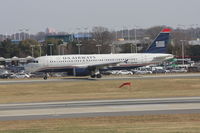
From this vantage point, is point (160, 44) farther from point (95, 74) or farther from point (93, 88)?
point (93, 88)

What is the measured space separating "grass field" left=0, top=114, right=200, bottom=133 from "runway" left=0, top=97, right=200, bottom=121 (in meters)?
1.63

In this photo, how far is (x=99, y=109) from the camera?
95.8 feet

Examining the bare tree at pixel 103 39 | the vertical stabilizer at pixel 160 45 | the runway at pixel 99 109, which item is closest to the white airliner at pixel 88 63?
the vertical stabilizer at pixel 160 45

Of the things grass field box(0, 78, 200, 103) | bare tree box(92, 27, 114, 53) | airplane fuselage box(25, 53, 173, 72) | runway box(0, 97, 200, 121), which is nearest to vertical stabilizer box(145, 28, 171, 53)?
airplane fuselage box(25, 53, 173, 72)

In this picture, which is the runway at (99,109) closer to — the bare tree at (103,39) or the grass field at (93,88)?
the grass field at (93,88)

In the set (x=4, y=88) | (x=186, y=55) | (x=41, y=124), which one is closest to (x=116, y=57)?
(x=4, y=88)

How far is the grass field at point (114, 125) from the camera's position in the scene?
2007 cm

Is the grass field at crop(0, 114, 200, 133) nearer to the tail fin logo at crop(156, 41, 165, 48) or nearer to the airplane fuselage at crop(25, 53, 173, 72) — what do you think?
the airplane fuselage at crop(25, 53, 173, 72)

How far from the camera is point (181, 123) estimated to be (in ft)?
74.0

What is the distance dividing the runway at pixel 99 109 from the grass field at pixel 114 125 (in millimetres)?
1635

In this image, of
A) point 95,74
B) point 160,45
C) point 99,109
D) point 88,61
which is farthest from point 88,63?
point 99,109

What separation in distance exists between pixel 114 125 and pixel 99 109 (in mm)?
6944

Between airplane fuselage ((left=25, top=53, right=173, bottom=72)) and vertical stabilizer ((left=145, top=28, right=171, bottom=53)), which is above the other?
vertical stabilizer ((left=145, top=28, right=171, bottom=53))

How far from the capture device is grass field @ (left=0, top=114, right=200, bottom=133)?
20.1 m
